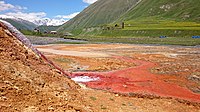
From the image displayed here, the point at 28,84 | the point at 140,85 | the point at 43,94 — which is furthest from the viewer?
the point at 140,85

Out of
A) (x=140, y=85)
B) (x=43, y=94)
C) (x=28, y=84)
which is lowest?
(x=140, y=85)

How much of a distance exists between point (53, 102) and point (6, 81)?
3.54m

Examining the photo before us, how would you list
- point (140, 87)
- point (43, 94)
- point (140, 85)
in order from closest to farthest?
point (43, 94)
point (140, 87)
point (140, 85)

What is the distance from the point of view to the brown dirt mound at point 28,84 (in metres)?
17.9

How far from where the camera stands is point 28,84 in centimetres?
2000

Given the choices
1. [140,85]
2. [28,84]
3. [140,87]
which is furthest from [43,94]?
[140,85]

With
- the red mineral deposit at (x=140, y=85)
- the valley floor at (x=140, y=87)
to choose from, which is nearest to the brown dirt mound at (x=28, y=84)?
the valley floor at (x=140, y=87)

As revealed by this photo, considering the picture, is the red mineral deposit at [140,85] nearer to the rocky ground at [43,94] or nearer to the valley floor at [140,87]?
the valley floor at [140,87]

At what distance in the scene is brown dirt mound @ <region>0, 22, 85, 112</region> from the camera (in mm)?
17922

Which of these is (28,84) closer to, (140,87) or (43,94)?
(43,94)

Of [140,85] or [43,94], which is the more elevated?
[43,94]

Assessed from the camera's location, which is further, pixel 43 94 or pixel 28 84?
pixel 28 84

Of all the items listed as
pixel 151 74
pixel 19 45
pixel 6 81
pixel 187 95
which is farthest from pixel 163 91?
pixel 6 81

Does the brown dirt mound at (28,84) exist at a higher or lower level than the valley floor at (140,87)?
higher
